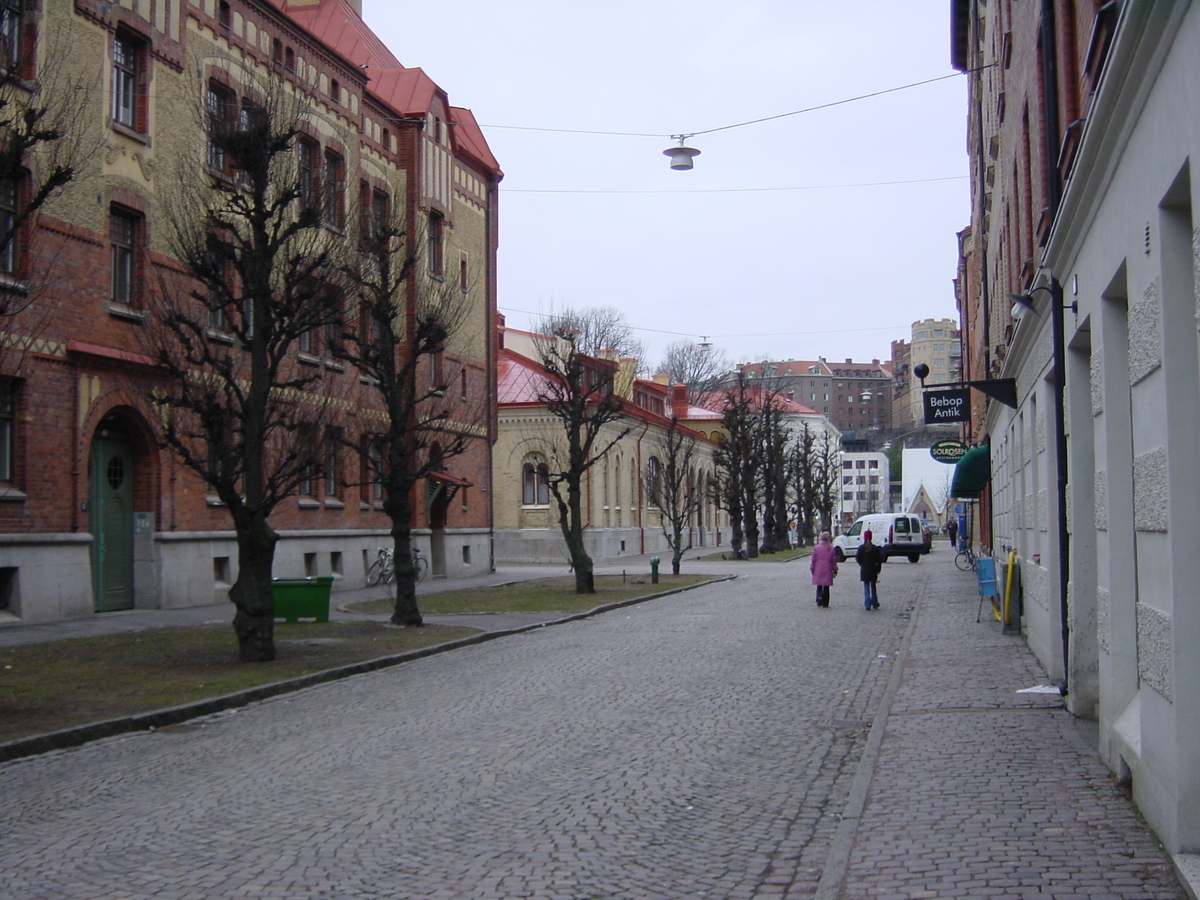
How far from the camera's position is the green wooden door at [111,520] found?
22.4 metres

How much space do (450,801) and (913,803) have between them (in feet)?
9.48

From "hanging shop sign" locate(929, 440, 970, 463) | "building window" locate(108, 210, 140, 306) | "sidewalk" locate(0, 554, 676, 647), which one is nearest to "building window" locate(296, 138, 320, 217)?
"building window" locate(108, 210, 140, 306)

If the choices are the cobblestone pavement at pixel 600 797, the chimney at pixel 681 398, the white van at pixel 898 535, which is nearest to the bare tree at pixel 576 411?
the cobblestone pavement at pixel 600 797

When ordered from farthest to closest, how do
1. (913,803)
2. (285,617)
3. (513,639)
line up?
(285,617) < (513,639) < (913,803)

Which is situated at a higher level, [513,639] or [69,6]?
[69,6]

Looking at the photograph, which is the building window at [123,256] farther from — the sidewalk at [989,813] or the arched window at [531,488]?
the arched window at [531,488]

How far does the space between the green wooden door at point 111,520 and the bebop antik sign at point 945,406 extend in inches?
636

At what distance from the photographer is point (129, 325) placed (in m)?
22.7

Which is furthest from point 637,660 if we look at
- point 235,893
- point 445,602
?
point 445,602

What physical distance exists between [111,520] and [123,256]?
4965mm

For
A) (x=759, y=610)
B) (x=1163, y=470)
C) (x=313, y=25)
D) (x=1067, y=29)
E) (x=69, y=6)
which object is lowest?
(x=759, y=610)

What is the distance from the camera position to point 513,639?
19.4 metres

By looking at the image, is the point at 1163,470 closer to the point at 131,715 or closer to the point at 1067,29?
the point at 1067,29

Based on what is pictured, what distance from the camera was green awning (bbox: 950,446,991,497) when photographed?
1086 inches
